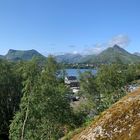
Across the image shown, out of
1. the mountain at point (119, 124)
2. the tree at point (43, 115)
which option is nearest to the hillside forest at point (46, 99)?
the tree at point (43, 115)

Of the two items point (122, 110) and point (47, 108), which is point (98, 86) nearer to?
point (47, 108)

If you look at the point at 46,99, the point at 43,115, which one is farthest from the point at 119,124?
the point at 46,99

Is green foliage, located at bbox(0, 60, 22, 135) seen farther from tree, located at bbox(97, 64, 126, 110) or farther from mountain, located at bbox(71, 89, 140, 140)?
mountain, located at bbox(71, 89, 140, 140)

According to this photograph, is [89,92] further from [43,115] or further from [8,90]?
[43,115]

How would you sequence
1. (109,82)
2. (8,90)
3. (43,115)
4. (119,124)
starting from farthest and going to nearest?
(109,82)
(8,90)
(43,115)
(119,124)

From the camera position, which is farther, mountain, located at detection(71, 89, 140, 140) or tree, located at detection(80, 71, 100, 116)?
tree, located at detection(80, 71, 100, 116)

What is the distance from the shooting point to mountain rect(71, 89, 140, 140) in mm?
10898

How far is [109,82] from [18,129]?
32402 millimetres

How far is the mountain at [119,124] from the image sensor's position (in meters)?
10.9

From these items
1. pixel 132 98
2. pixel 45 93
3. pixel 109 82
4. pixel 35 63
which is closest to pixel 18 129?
pixel 45 93

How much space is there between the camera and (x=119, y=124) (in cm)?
1138

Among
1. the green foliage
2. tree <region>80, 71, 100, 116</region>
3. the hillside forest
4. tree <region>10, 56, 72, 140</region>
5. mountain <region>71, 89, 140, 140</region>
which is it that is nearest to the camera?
mountain <region>71, 89, 140, 140</region>

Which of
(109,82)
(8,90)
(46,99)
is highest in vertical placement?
(109,82)

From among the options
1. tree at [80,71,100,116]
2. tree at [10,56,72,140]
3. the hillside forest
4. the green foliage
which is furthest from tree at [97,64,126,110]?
tree at [10,56,72,140]
